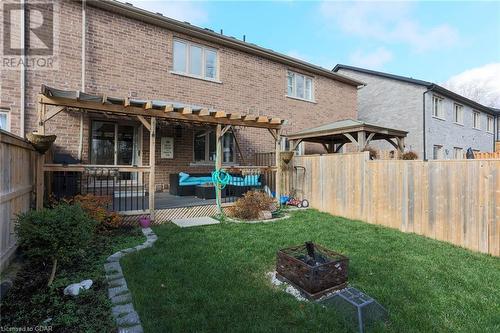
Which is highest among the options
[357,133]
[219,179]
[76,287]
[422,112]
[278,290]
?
[422,112]

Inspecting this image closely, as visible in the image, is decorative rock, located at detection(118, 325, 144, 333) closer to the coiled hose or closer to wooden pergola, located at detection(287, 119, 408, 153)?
the coiled hose

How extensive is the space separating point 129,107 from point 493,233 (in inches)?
310

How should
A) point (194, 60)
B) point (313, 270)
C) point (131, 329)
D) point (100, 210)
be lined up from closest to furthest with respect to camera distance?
point (131, 329), point (313, 270), point (100, 210), point (194, 60)

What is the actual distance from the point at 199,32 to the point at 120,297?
31.4ft

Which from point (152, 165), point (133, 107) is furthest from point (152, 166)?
point (133, 107)

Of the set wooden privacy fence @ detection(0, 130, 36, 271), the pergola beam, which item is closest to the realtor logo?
the pergola beam

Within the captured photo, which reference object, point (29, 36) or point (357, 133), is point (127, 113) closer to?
point (29, 36)

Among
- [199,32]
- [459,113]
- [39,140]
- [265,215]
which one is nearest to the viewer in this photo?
[39,140]

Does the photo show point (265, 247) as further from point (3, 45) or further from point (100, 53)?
point (3, 45)

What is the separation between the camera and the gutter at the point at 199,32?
8.73 m

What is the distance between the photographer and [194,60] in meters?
10.7

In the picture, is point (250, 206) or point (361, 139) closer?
point (250, 206)

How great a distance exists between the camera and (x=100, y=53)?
8.66m

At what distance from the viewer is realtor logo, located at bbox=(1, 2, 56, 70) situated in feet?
24.1
